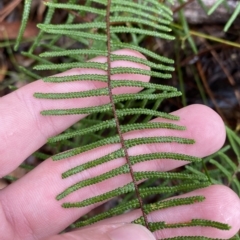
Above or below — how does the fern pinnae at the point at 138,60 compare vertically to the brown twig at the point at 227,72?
above

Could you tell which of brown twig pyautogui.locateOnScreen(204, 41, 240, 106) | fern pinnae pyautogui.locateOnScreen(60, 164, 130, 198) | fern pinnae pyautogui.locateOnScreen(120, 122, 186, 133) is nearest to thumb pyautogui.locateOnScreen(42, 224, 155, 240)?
fern pinnae pyautogui.locateOnScreen(60, 164, 130, 198)

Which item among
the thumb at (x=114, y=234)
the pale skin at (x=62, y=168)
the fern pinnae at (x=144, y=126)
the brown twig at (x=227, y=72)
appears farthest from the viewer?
the brown twig at (x=227, y=72)

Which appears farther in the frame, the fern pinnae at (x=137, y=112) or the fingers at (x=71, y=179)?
the fingers at (x=71, y=179)

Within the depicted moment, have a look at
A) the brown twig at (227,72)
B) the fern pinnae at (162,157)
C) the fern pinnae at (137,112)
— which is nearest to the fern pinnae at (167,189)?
the fern pinnae at (162,157)

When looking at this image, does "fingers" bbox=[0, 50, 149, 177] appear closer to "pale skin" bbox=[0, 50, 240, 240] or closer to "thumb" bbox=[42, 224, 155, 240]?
"pale skin" bbox=[0, 50, 240, 240]

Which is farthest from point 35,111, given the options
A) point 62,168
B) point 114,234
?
point 114,234

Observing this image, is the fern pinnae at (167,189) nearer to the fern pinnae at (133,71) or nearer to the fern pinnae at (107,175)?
the fern pinnae at (107,175)

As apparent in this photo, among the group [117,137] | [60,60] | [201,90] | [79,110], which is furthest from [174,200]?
[60,60]
